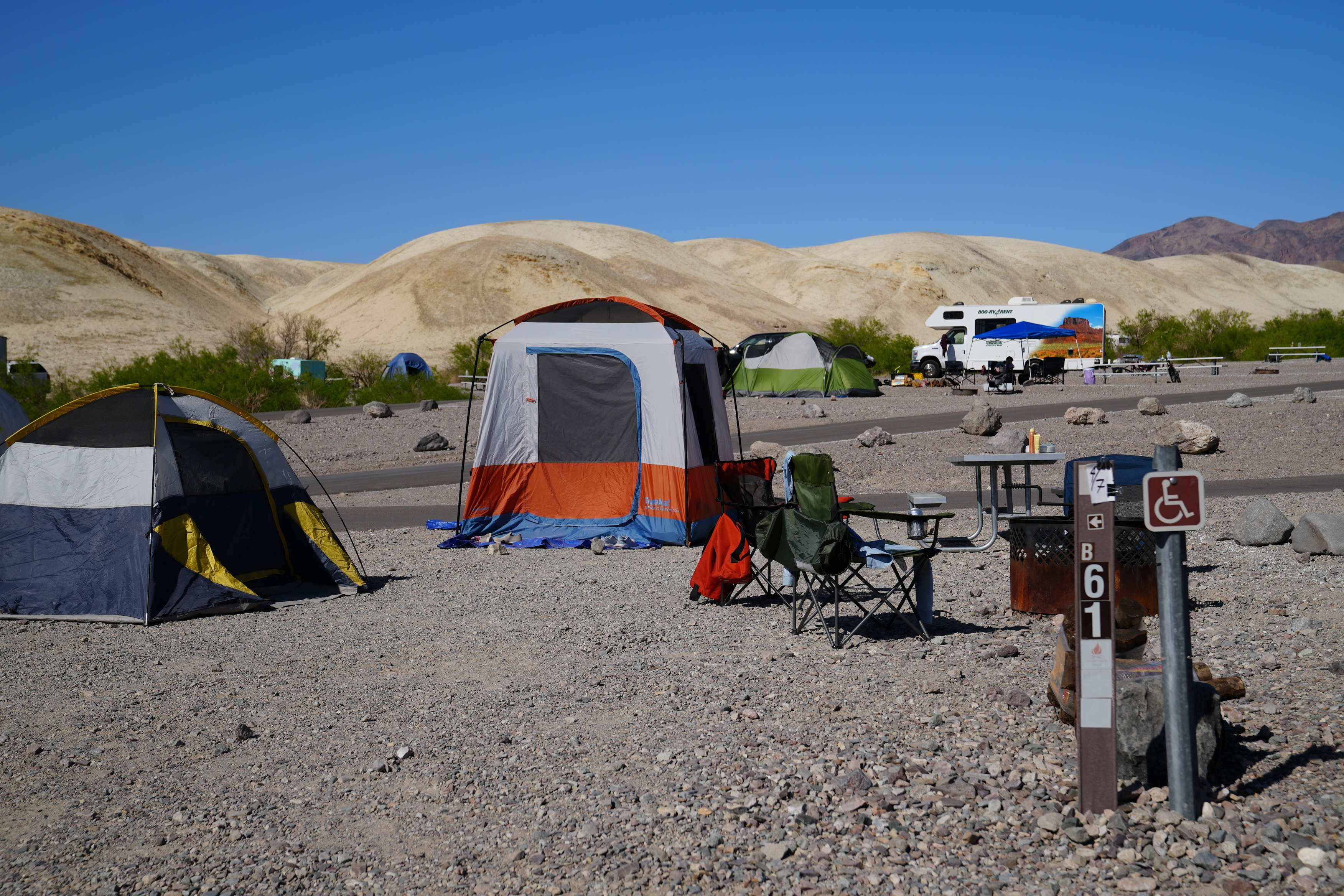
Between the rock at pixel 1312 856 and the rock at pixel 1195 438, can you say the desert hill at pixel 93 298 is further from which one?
the rock at pixel 1312 856

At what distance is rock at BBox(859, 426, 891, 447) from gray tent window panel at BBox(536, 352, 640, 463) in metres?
6.79

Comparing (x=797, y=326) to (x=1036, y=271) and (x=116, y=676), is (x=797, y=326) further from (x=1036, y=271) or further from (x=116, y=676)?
(x=116, y=676)

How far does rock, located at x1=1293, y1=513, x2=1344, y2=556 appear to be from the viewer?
7.15m

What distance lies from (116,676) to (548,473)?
529cm

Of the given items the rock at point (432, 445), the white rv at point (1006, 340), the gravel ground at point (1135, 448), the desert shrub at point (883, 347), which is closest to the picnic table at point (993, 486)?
the gravel ground at point (1135, 448)

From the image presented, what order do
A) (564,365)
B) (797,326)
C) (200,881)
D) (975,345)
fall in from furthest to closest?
(797,326) < (975,345) < (564,365) < (200,881)

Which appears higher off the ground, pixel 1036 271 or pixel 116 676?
pixel 1036 271

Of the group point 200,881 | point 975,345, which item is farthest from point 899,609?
point 975,345

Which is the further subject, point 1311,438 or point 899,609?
point 1311,438

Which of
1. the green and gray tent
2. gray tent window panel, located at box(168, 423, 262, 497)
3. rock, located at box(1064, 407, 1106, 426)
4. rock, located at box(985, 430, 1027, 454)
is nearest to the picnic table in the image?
gray tent window panel, located at box(168, 423, 262, 497)

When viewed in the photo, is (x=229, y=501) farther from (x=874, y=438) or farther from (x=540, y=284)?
(x=540, y=284)

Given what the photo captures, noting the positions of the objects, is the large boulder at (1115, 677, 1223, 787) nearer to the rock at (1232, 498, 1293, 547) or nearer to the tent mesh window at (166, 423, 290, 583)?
the rock at (1232, 498, 1293, 547)

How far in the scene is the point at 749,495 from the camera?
23.8 ft

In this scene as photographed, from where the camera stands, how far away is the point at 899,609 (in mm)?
5887
